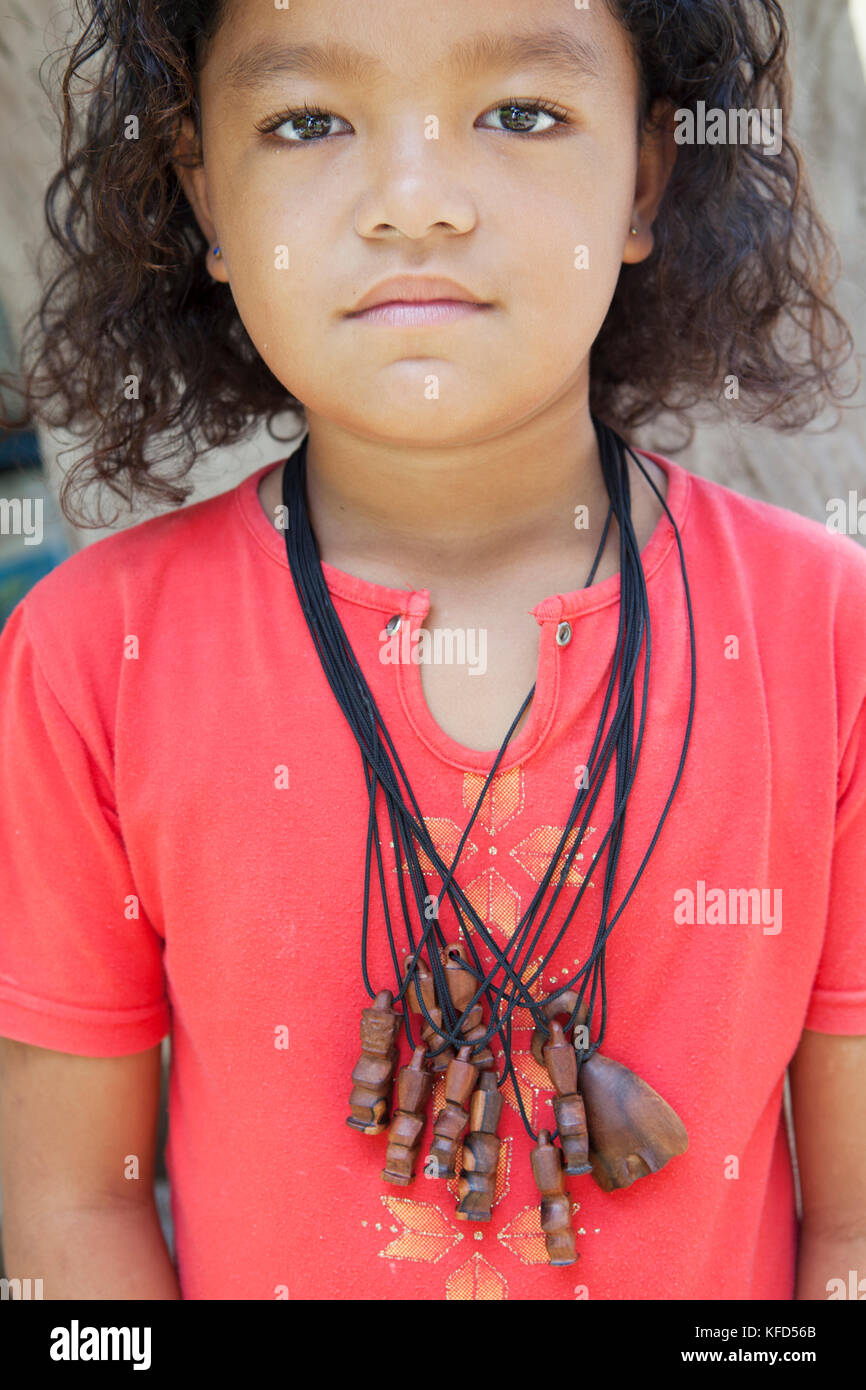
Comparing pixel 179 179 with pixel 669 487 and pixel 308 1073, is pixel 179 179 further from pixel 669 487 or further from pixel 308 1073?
pixel 308 1073

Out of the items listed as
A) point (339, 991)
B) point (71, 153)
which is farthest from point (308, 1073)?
point (71, 153)

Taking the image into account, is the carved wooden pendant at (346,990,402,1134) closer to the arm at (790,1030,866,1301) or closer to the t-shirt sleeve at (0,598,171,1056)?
the t-shirt sleeve at (0,598,171,1056)

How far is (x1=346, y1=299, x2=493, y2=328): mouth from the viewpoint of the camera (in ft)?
3.46

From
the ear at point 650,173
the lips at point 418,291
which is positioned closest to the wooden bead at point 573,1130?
the lips at point 418,291

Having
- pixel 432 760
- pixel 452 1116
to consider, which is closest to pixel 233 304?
pixel 432 760

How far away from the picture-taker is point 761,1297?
4.23ft

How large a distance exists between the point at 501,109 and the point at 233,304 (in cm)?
52

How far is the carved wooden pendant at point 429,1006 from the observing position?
3.74 feet

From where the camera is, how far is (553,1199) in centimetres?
112

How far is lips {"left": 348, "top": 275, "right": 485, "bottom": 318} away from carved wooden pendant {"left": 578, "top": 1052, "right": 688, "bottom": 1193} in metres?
0.69

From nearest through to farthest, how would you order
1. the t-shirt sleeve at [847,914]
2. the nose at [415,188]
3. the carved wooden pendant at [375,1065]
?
the nose at [415,188] → the carved wooden pendant at [375,1065] → the t-shirt sleeve at [847,914]

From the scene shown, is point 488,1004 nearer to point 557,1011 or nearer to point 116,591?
point 557,1011

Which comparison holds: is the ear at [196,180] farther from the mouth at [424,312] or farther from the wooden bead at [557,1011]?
the wooden bead at [557,1011]

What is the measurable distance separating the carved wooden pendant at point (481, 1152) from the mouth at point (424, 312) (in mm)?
662
